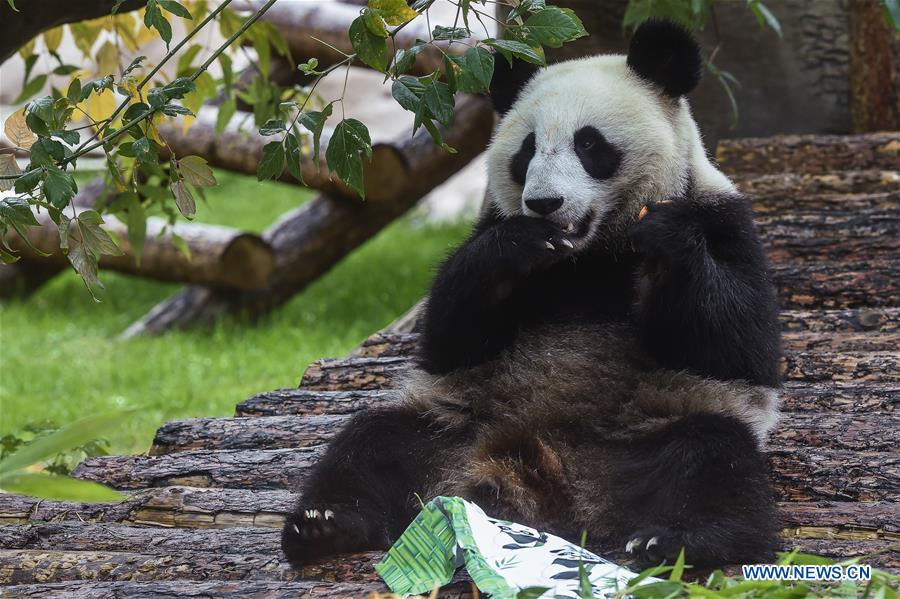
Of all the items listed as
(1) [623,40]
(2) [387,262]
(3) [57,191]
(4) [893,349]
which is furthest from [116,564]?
(2) [387,262]

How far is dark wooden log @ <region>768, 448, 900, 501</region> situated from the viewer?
8.84ft

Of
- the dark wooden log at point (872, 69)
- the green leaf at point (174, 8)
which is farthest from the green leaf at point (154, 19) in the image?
the dark wooden log at point (872, 69)

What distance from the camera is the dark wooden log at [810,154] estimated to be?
479 cm

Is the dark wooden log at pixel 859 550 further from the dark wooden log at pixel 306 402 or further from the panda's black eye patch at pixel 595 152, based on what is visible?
the dark wooden log at pixel 306 402

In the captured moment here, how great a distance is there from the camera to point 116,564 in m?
2.54

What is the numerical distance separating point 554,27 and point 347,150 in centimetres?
55

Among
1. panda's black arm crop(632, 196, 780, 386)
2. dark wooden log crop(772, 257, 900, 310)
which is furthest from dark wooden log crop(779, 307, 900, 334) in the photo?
panda's black arm crop(632, 196, 780, 386)

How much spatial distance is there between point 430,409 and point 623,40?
9.46ft

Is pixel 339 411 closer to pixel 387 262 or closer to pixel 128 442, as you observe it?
pixel 128 442

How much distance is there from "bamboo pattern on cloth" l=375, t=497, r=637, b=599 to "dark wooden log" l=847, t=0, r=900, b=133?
3.83m

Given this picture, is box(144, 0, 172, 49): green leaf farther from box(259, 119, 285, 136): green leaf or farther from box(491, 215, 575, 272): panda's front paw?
box(491, 215, 575, 272): panda's front paw

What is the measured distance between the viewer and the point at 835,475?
2.77m

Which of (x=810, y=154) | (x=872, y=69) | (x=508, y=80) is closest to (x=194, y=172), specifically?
(x=508, y=80)

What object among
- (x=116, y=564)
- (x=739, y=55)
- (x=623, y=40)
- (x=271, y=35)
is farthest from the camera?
(x=739, y=55)
